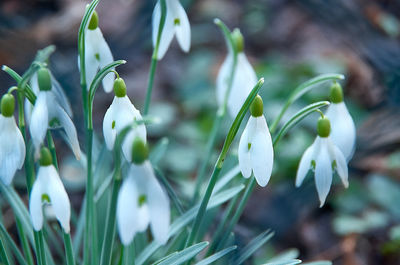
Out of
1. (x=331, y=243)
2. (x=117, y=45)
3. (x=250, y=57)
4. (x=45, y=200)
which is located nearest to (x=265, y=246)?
(x=331, y=243)

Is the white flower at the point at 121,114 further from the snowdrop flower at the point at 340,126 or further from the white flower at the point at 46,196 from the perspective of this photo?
the snowdrop flower at the point at 340,126

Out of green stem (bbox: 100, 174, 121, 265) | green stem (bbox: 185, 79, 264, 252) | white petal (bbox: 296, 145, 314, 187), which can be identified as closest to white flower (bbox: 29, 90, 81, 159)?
green stem (bbox: 100, 174, 121, 265)

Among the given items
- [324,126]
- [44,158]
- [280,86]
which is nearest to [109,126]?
[44,158]

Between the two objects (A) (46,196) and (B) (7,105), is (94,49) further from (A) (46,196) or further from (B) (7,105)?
(A) (46,196)

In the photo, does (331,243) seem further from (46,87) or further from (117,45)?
(46,87)

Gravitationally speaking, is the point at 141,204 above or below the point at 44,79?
below

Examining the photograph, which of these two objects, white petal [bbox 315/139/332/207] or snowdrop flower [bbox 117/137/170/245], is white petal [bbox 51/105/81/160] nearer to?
snowdrop flower [bbox 117/137/170/245]
